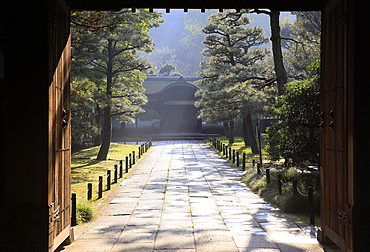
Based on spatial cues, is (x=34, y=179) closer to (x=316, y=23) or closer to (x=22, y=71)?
(x=22, y=71)

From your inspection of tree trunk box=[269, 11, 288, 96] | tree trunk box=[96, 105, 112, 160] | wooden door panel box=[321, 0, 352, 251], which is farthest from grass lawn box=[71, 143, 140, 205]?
tree trunk box=[269, 11, 288, 96]

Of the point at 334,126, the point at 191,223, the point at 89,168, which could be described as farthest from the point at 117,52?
the point at 334,126

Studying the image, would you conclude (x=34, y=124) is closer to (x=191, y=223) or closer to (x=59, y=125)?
(x=59, y=125)

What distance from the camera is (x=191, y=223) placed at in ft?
20.0

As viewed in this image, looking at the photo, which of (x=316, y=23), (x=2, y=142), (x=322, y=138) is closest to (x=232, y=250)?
(x=322, y=138)

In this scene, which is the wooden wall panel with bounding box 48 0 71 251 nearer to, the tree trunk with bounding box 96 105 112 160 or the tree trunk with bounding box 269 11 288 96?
the tree trunk with bounding box 269 11 288 96

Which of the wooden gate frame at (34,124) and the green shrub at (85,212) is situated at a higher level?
the wooden gate frame at (34,124)

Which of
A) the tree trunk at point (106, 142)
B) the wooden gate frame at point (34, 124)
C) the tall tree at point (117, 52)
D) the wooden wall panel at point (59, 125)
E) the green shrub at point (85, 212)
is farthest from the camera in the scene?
the tree trunk at point (106, 142)

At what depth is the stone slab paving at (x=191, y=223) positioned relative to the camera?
4.89 meters

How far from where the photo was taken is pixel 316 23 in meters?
21.3

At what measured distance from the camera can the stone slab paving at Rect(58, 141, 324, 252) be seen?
4.89m

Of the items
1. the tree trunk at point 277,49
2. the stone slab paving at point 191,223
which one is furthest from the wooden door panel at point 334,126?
the tree trunk at point 277,49

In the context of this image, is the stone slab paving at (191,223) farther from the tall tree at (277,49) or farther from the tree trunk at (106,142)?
the tree trunk at (106,142)

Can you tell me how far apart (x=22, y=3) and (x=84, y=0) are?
1204mm
